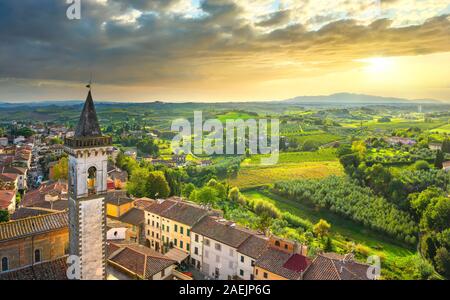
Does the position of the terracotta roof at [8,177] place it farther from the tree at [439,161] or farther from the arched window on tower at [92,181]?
the tree at [439,161]

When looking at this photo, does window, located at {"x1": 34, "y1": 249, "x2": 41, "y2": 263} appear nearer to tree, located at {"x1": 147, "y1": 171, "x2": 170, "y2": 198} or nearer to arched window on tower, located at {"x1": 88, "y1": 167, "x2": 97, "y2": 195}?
arched window on tower, located at {"x1": 88, "y1": 167, "x2": 97, "y2": 195}

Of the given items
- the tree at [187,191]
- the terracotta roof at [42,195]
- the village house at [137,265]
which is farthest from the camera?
the tree at [187,191]

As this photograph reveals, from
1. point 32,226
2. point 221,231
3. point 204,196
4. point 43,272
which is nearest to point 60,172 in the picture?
point 204,196

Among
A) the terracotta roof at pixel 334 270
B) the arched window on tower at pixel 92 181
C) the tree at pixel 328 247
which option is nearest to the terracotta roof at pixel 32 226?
the arched window on tower at pixel 92 181
